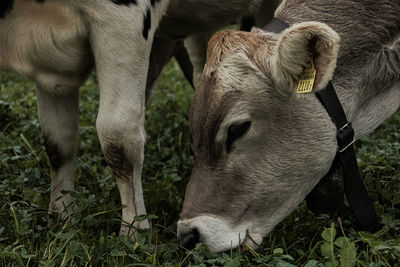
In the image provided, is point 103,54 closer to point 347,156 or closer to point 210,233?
point 210,233

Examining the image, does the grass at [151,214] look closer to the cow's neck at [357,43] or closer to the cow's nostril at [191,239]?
the cow's nostril at [191,239]

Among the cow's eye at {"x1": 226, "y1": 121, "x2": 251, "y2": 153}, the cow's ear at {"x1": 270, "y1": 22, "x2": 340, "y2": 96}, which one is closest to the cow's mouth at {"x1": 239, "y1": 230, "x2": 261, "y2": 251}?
the cow's eye at {"x1": 226, "y1": 121, "x2": 251, "y2": 153}

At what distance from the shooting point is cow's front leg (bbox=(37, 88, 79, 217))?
3900 millimetres

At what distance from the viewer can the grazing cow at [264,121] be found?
3.07 metres

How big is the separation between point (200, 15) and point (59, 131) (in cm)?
120

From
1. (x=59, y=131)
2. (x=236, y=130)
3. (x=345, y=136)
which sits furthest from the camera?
(x=59, y=131)

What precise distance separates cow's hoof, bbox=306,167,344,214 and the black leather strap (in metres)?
0.11

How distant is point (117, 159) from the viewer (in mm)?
3512

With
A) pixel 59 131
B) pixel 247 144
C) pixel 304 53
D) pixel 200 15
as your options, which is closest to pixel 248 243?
pixel 247 144

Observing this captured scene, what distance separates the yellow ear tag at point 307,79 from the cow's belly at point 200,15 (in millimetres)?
1243

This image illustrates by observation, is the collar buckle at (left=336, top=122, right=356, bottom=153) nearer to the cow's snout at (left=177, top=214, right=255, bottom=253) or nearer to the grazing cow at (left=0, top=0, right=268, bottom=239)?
the cow's snout at (left=177, top=214, right=255, bottom=253)

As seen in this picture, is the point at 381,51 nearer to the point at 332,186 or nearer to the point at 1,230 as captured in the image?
the point at 332,186

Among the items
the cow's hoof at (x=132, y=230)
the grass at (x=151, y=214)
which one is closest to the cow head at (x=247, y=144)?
the grass at (x=151, y=214)

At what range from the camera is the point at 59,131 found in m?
3.91
